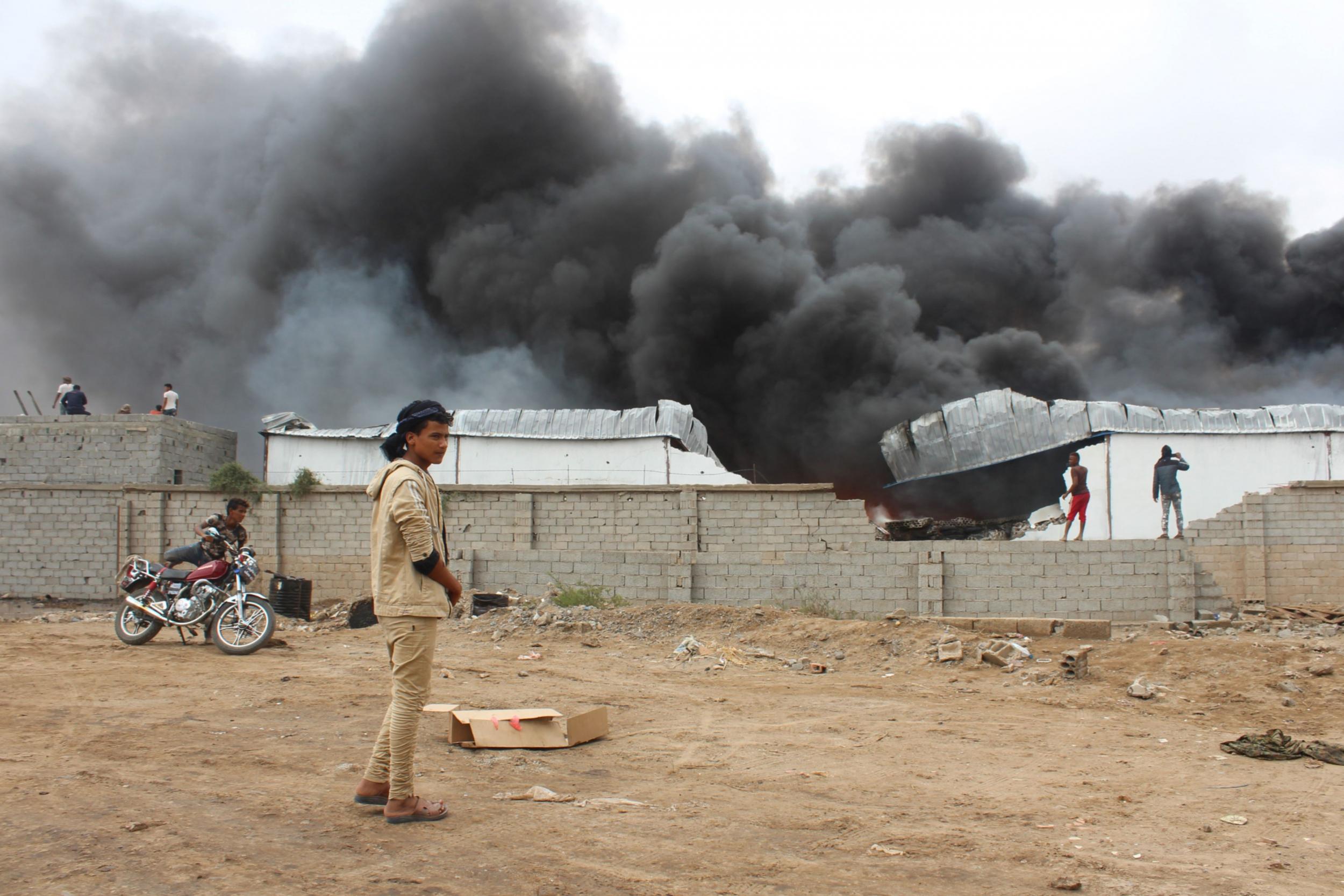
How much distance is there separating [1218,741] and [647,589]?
8.78 metres

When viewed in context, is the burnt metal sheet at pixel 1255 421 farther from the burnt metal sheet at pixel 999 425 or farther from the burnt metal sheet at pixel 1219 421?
the burnt metal sheet at pixel 999 425

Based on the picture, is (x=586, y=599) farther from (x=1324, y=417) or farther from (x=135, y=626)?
(x=1324, y=417)

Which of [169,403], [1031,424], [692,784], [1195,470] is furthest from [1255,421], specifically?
[169,403]

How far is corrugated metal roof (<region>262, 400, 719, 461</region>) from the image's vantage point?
843 inches

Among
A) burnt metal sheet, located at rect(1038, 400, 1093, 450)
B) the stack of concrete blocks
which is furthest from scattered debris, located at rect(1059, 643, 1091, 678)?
burnt metal sheet, located at rect(1038, 400, 1093, 450)

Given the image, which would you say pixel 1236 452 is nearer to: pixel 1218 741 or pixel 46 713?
pixel 1218 741

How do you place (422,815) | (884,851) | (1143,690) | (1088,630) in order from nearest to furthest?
(884,851)
(422,815)
(1143,690)
(1088,630)

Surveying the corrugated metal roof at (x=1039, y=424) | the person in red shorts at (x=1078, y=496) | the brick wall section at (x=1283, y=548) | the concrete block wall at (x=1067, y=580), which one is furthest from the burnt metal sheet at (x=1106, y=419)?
the concrete block wall at (x=1067, y=580)

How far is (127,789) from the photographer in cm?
361

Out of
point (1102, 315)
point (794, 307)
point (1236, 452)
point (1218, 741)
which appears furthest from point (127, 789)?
point (1102, 315)

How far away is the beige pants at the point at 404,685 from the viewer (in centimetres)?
342

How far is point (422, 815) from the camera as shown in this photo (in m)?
3.30

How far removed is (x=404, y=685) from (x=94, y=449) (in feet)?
57.6

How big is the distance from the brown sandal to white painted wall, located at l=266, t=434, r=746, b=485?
17.5 metres
